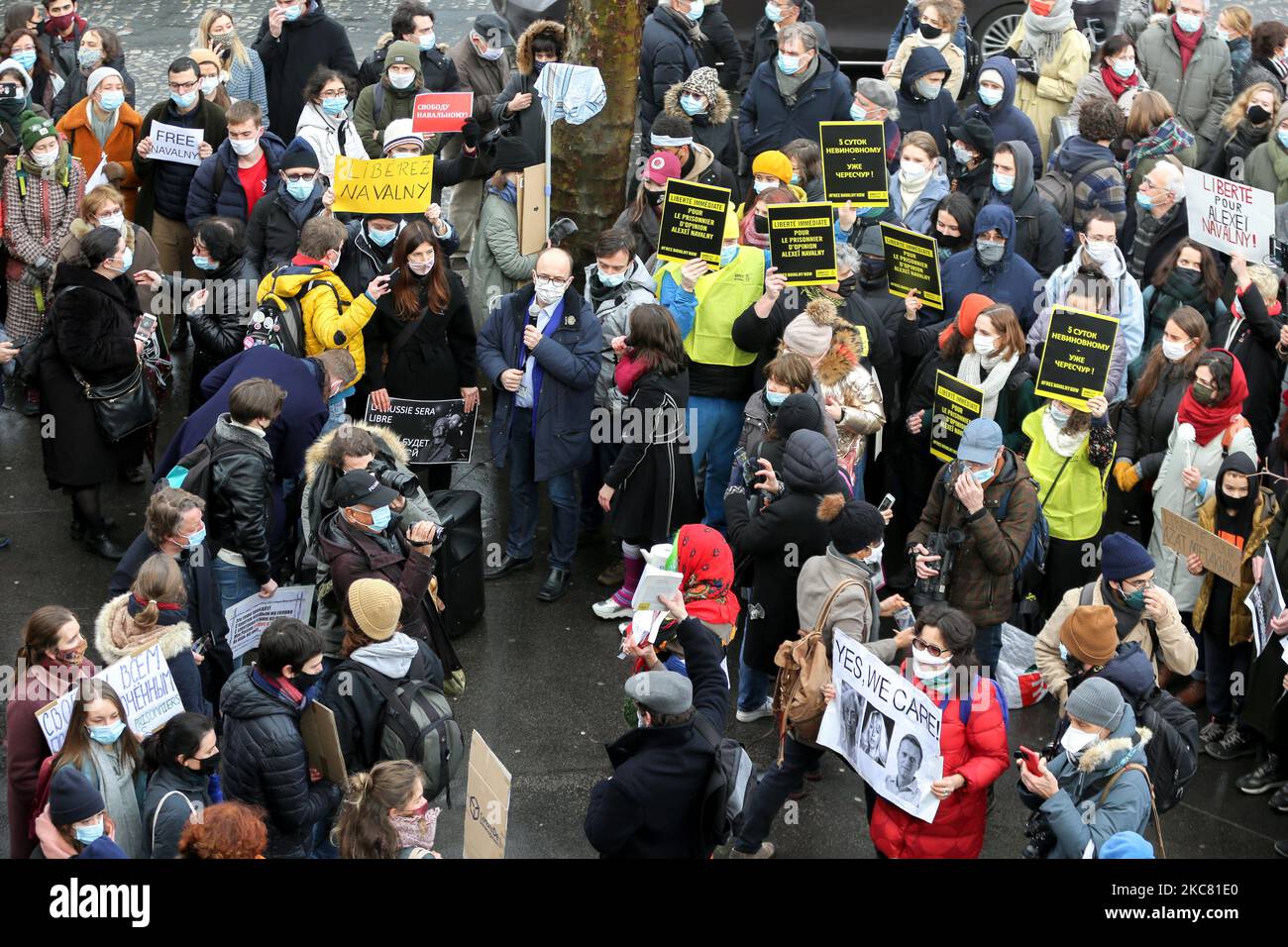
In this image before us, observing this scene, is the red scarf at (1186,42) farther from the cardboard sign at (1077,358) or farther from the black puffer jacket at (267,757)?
the black puffer jacket at (267,757)

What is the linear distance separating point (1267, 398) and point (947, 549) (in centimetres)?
250

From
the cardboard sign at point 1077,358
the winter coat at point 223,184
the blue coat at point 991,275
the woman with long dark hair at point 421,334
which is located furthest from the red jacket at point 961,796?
the winter coat at point 223,184

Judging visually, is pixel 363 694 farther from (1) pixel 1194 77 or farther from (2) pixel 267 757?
(1) pixel 1194 77

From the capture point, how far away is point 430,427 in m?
9.55

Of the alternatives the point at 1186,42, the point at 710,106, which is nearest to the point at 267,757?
the point at 710,106

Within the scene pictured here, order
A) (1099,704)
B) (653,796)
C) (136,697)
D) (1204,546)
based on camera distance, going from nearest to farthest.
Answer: (653,796), (1099,704), (136,697), (1204,546)

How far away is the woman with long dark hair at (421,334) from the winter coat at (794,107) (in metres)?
3.32

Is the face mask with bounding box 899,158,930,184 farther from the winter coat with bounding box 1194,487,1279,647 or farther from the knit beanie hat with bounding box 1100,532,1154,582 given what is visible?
the knit beanie hat with bounding box 1100,532,1154,582

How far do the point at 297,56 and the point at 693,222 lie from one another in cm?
473

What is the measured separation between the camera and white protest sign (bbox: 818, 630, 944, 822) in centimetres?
630

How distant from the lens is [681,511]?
9.00 meters

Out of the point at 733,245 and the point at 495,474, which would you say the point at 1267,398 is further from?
the point at 495,474

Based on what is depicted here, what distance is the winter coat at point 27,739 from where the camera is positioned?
20.5 ft
